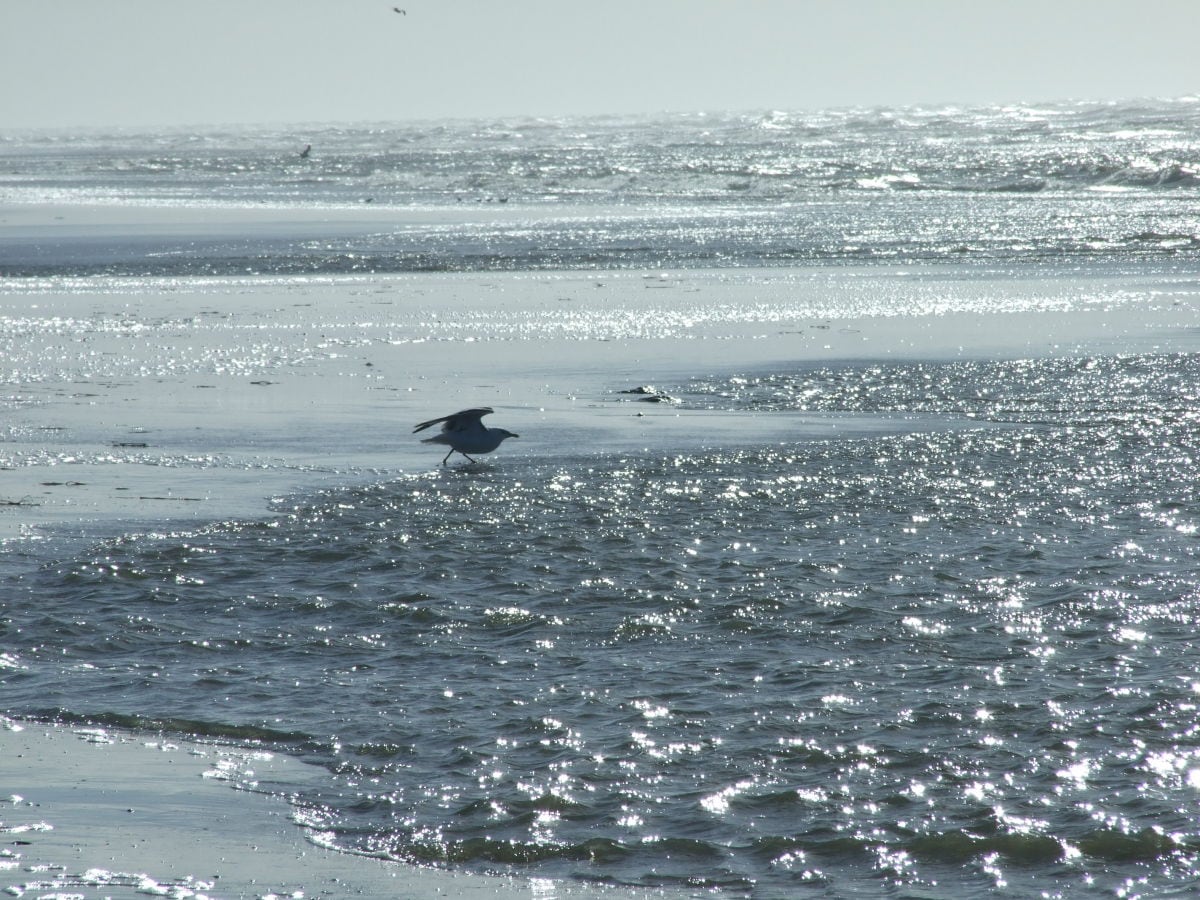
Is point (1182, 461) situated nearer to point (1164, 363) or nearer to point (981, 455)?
point (981, 455)

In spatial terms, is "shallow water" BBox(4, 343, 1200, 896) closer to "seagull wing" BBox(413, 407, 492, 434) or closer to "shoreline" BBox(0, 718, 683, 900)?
"shoreline" BBox(0, 718, 683, 900)

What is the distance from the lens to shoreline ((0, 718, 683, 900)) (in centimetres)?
447

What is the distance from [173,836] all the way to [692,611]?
3.09 m

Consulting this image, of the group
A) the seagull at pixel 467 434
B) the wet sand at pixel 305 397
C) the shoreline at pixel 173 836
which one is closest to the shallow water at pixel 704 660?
the shoreline at pixel 173 836

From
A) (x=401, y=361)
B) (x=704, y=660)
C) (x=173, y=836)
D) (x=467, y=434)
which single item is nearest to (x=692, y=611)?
(x=704, y=660)

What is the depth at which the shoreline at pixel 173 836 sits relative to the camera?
4473 mm

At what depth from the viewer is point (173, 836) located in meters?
4.81

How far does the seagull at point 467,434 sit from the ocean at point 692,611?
0.29 meters

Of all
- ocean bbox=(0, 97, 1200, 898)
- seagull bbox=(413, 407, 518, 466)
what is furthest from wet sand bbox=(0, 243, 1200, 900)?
seagull bbox=(413, 407, 518, 466)

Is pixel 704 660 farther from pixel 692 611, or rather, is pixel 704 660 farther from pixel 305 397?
pixel 305 397

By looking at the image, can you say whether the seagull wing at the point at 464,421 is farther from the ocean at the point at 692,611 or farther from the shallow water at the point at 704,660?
the shallow water at the point at 704,660

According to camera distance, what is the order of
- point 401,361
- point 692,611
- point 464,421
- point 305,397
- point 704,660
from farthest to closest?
point 401,361 → point 305,397 → point 464,421 → point 692,611 → point 704,660

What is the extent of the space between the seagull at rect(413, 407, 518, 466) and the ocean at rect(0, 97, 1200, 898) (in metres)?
0.29

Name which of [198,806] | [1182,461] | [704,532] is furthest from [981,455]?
[198,806]
